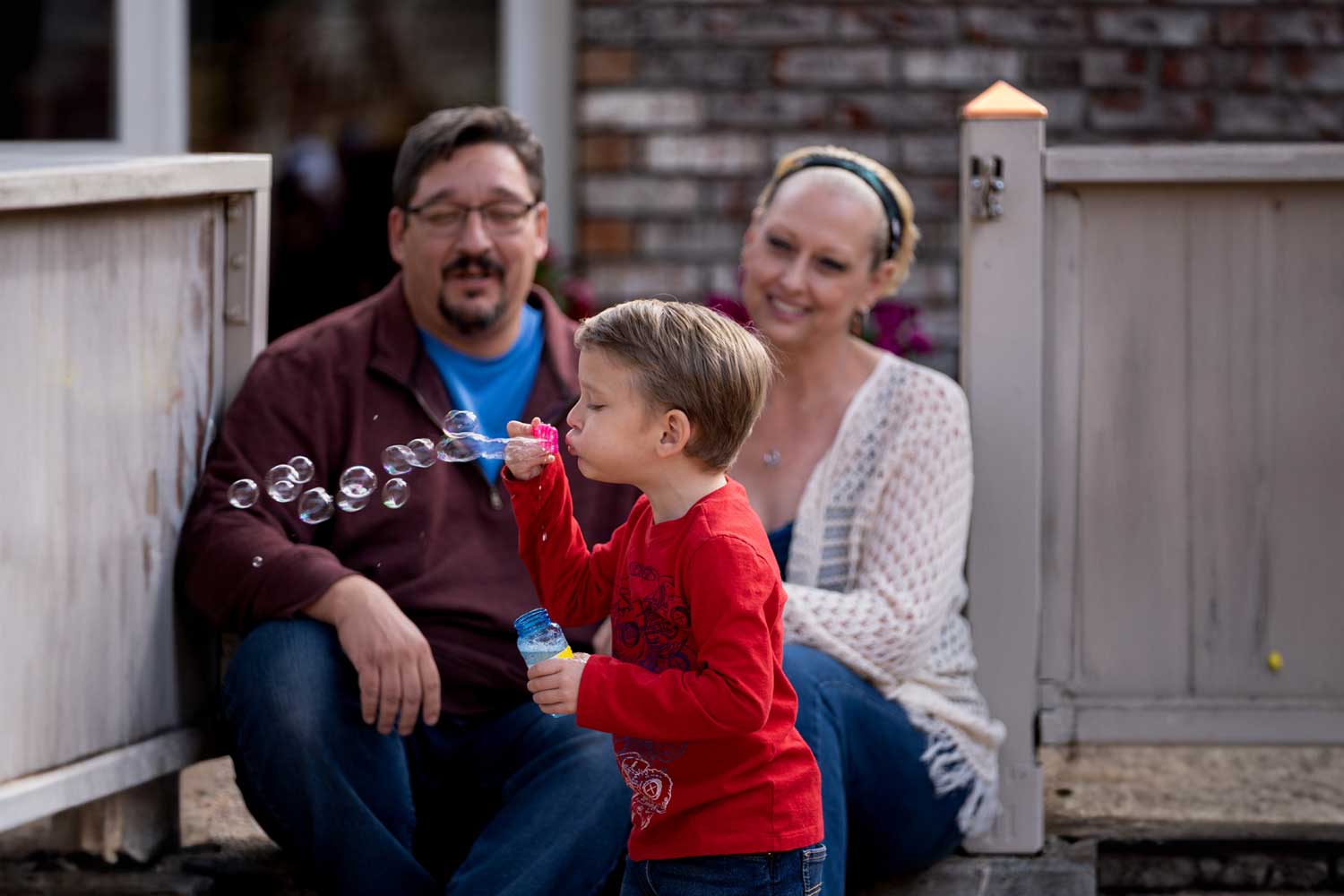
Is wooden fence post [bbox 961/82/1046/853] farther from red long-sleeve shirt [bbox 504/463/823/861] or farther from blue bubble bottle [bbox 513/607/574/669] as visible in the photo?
blue bubble bottle [bbox 513/607/574/669]

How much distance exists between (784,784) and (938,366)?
3080mm

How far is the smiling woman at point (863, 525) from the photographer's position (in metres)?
2.96

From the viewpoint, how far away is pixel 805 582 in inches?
122

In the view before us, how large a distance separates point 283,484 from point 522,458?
2.10 feet

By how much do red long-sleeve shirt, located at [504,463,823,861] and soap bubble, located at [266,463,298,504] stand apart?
547 millimetres

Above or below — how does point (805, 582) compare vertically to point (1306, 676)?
above

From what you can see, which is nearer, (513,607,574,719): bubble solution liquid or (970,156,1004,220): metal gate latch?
(513,607,574,719): bubble solution liquid

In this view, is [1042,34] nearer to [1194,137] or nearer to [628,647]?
[1194,137]

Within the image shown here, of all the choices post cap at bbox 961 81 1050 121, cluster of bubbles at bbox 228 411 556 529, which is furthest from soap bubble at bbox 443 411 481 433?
post cap at bbox 961 81 1050 121

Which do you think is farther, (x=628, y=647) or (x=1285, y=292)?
(x=1285, y=292)

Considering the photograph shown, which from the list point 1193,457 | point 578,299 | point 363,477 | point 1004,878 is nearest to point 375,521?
point 363,477

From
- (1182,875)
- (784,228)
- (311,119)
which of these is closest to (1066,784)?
(1182,875)

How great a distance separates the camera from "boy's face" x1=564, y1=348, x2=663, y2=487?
225 cm

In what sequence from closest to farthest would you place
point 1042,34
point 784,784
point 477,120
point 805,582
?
point 784,784, point 805,582, point 477,120, point 1042,34
